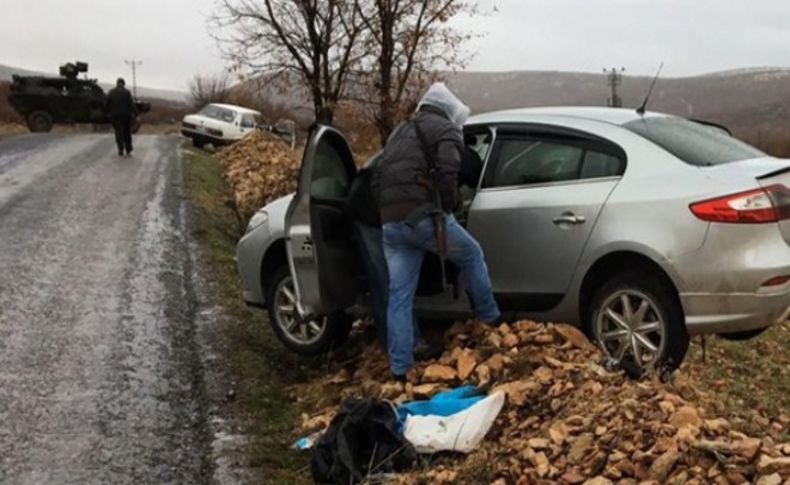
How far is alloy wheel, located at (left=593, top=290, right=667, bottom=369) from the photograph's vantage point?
5277 millimetres

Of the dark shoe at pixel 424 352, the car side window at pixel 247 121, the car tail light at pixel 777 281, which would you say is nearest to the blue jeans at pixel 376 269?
the dark shoe at pixel 424 352

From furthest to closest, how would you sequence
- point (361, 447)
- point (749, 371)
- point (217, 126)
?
point (217, 126), point (749, 371), point (361, 447)

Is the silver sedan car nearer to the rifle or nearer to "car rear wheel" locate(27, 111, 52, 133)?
the rifle

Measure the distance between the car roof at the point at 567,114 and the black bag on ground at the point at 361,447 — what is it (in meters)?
2.39

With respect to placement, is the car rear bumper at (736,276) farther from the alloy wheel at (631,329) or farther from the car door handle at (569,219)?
the car door handle at (569,219)

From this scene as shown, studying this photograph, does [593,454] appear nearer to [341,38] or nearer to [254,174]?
[254,174]

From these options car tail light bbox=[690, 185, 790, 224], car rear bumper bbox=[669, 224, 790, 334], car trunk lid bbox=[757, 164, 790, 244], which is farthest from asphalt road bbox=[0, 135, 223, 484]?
car trunk lid bbox=[757, 164, 790, 244]

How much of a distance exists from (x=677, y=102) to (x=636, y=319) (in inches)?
4159

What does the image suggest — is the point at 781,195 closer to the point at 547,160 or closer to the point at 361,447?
the point at 547,160

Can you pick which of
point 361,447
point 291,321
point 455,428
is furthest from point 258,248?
point 455,428

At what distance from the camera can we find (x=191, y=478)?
4.63 meters

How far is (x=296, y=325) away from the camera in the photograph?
6.66 metres

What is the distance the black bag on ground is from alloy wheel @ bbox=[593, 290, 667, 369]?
1.45 metres

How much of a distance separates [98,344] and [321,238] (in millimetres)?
2110
